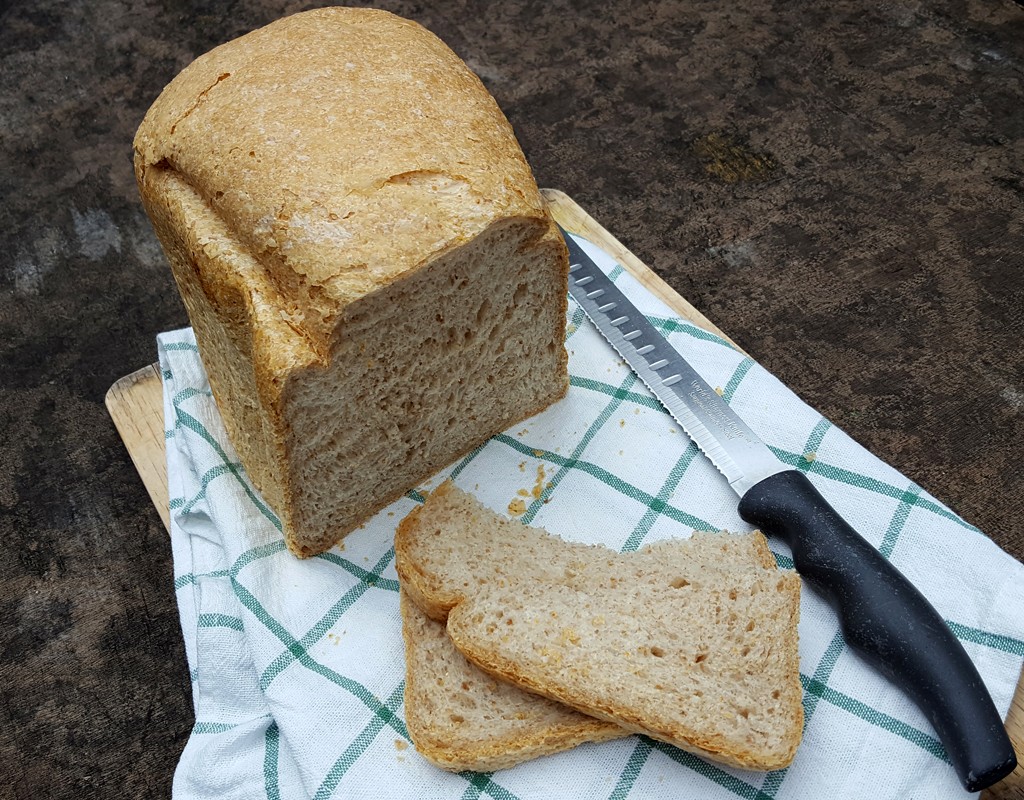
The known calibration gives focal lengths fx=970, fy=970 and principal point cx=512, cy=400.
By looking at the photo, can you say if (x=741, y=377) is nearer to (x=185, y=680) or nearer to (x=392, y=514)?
(x=392, y=514)

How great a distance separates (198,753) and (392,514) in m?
0.79

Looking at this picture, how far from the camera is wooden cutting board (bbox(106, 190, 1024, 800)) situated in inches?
120

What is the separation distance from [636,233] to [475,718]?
2168 millimetres

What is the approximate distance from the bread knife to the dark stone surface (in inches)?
23.9

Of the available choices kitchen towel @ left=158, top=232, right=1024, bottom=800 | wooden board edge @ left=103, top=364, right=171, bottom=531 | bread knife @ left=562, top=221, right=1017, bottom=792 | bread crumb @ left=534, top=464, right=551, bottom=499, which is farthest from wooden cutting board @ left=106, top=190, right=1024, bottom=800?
bread crumb @ left=534, top=464, right=551, bottom=499

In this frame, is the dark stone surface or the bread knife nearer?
the bread knife

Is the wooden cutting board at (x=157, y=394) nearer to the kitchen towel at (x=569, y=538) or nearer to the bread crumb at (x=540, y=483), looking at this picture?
the kitchen towel at (x=569, y=538)

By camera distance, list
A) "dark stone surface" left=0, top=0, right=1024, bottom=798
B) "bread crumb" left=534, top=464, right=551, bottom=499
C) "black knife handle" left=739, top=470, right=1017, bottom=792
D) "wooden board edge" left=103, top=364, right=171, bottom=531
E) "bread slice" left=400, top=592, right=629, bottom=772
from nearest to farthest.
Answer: "black knife handle" left=739, top=470, right=1017, bottom=792 → "bread slice" left=400, top=592, right=629, bottom=772 → "bread crumb" left=534, top=464, right=551, bottom=499 → "dark stone surface" left=0, top=0, right=1024, bottom=798 → "wooden board edge" left=103, top=364, right=171, bottom=531

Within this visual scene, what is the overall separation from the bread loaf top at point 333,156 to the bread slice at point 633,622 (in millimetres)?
678

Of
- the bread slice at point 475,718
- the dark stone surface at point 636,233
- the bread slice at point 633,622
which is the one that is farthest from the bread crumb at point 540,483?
the dark stone surface at point 636,233

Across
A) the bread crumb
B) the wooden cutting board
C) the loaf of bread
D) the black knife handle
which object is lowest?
the black knife handle

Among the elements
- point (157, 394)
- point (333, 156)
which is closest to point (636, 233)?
point (333, 156)

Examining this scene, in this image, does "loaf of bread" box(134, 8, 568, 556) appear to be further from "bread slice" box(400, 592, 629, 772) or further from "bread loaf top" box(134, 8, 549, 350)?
"bread slice" box(400, 592, 629, 772)

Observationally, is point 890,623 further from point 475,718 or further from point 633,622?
point 475,718
